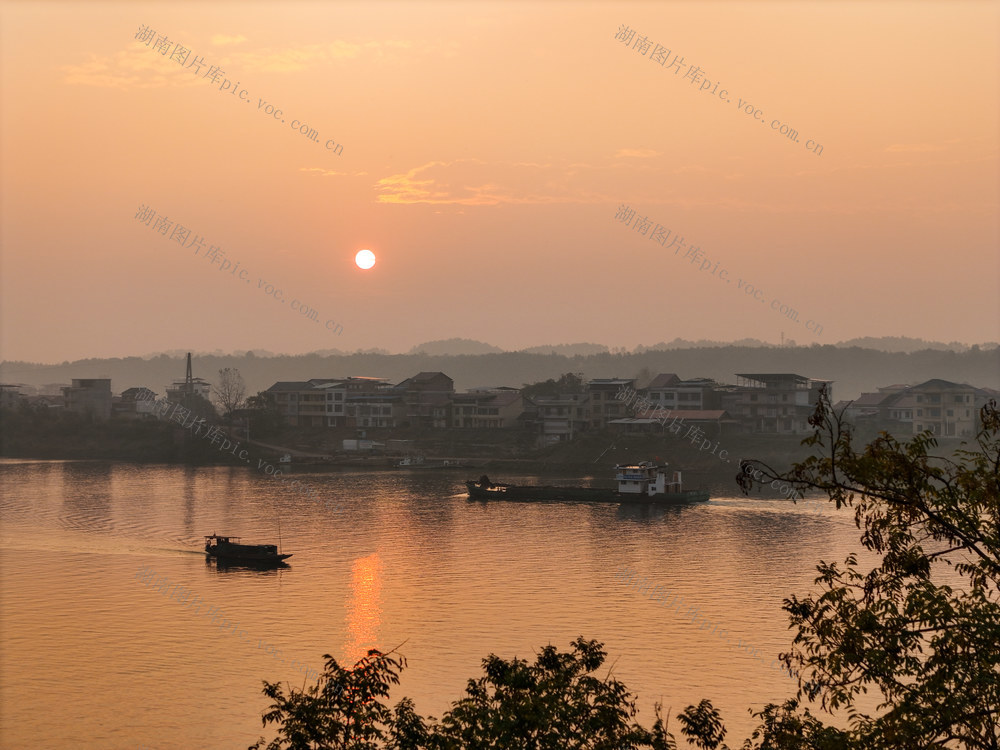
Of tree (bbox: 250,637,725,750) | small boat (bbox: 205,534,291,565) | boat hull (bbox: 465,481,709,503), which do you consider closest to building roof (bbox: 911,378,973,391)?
boat hull (bbox: 465,481,709,503)

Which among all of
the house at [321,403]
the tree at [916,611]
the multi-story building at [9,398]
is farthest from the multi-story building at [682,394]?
the tree at [916,611]

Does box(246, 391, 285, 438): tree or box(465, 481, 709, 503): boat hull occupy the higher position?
box(246, 391, 285, 438): tree

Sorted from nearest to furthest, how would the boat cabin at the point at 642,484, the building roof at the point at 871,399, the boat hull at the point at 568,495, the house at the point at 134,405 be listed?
the boat hull at the point at 568,495, the boat cabin at the point at 642,484, the building roof at the point at 871,399, the house at the point at 134,405

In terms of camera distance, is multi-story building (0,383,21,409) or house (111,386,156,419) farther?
multi-story building (0,383,21,409)

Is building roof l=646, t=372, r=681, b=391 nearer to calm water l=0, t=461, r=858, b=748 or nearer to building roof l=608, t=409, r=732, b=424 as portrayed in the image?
building roof l=608, t=409, r=732, b=424

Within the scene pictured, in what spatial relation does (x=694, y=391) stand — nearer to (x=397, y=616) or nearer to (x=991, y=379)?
(x=397, y=616)

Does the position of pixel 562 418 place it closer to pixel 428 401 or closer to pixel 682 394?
pixel 682 394

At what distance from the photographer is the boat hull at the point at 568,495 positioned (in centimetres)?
6247

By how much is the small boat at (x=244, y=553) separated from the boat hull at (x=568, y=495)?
2293 cm

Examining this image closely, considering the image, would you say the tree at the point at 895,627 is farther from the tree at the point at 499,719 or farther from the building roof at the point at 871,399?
the building roof at the point at 871,399

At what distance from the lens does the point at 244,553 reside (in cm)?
4191

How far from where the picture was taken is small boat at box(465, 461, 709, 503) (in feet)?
205

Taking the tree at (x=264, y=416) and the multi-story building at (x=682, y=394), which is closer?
the multi-story building at (x=682, y=394)

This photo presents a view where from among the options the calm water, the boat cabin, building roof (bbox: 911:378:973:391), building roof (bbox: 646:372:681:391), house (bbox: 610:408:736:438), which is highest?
building roof (bbox: 646:372:681:391)
